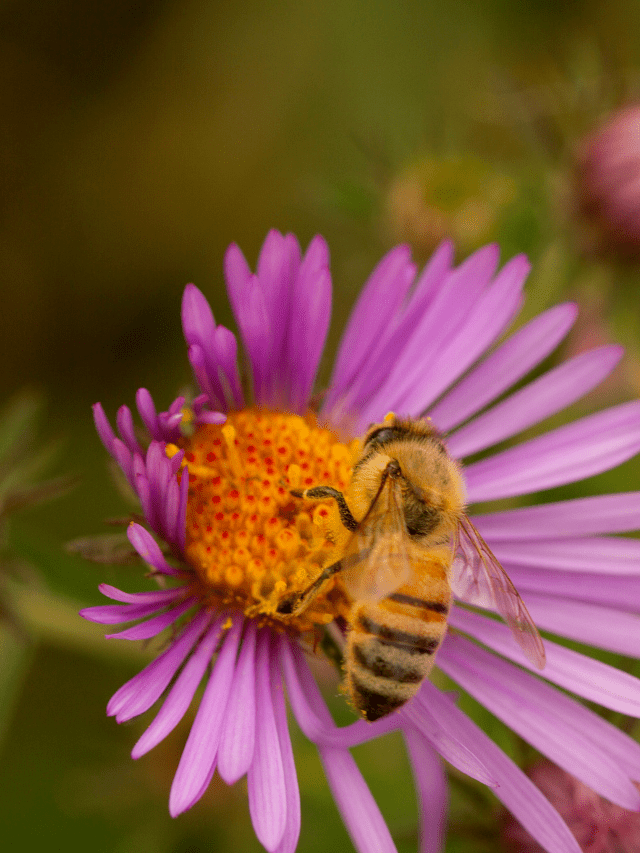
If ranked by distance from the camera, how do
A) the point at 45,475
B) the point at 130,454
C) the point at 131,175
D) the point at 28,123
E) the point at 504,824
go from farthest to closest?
the point at 131,175 → the point at 28,123 → the point at 45,475 → the point at 504,824 → the point at 130,454

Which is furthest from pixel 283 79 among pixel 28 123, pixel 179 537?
pixel 179 537

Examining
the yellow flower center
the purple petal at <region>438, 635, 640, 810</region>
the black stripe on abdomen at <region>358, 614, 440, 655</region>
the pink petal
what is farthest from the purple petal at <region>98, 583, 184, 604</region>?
the purple petal at <region>438, 635, 640, 810</region>

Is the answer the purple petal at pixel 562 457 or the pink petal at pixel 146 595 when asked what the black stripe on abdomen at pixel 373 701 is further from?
the purple petal at pixel 562 457

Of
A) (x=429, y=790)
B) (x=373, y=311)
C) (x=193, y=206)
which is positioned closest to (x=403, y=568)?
(x=429, y=790)

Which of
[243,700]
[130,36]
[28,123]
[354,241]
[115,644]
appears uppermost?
[130,36]

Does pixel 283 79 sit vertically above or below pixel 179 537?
above

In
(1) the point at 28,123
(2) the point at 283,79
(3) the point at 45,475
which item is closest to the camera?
(3) the point at 45,475

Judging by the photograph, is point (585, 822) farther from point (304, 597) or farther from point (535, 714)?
point (304, 597)

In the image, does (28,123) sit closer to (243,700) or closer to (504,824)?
(243,700)
